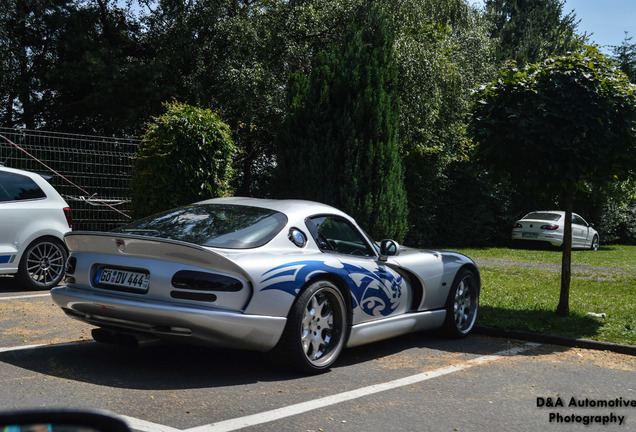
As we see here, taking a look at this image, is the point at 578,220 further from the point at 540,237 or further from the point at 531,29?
the point at 531,29

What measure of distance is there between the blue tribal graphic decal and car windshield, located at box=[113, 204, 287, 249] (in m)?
0.35

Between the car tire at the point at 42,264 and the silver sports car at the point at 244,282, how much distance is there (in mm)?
4181

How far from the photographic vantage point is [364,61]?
1592 cm

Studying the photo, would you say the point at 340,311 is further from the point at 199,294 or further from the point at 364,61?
the point at 364,61

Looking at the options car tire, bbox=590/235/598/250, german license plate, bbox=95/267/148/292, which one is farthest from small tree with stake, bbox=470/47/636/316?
car tire, bbox=590/235/598/250

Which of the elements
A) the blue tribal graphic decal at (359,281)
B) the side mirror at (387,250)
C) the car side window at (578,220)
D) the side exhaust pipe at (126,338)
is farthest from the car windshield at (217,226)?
the car side window at (578,220)

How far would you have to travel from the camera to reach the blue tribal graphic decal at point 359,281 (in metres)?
5.14

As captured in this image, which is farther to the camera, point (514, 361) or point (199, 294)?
point (514, 361)

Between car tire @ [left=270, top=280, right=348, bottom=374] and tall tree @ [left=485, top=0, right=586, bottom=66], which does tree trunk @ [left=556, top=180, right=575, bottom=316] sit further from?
tall tree @ [left=485, top=0, right=586, bottom=66]

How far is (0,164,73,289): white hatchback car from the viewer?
9117mm

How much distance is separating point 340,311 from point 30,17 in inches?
650

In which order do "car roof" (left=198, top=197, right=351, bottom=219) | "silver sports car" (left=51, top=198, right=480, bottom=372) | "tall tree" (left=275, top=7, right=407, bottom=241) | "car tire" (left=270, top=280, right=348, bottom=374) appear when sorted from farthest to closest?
"tall tree" (left=275, top=7, right=407, bottom=241) → "car roof" (left=198, top=197, right=351, bottom=219) → "car tire" (left=270, top=280, right=348, bottom=374) → "silver sports car" (left=51, top=198, right=480, bottom=372)

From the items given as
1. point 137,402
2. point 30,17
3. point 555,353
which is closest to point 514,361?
point 555,353

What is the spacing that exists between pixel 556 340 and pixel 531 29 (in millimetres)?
31326
